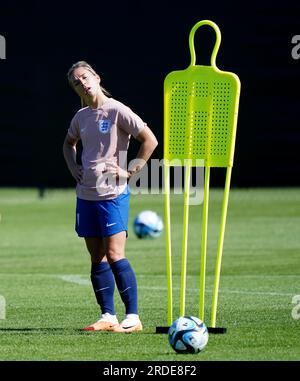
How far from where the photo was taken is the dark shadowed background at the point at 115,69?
27.3 meters

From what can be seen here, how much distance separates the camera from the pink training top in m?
8.34

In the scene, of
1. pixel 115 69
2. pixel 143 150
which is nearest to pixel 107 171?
pixel 143 150

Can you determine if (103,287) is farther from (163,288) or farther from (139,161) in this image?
(163,288)

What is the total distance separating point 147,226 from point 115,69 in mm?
11657

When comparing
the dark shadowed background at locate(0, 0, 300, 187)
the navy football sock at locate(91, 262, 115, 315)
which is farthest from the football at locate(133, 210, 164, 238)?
the dark shadowed background at locate(0, 0, 300, 187)

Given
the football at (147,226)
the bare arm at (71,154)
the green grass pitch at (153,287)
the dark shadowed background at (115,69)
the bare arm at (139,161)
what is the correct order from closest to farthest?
the green grass pitch at (153,287) < the bare arm at (139,161) < the bare arm at (71,154) < the football at (147,226) < the dark shadowed background at (115,69)

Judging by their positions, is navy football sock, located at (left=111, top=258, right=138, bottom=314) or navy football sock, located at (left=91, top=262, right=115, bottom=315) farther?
navy football sock, located at (left=91, top=262, right=115, bottom=315)

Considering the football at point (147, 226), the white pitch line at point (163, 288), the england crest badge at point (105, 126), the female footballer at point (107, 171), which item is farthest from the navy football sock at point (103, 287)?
the football at point (147, 226)

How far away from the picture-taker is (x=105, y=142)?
27.3ft

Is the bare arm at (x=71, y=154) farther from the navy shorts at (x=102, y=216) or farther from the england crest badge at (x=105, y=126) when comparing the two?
the england crest badge at (x=105, y=126)

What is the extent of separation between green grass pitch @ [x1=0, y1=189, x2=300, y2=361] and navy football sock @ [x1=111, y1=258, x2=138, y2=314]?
22cm

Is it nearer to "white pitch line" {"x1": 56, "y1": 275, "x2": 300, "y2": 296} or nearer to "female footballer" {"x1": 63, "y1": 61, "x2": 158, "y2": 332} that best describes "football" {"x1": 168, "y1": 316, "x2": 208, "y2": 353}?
"female footballer" {"x1": 63, "y1": 61, "x2": 158, "y2": 332}
